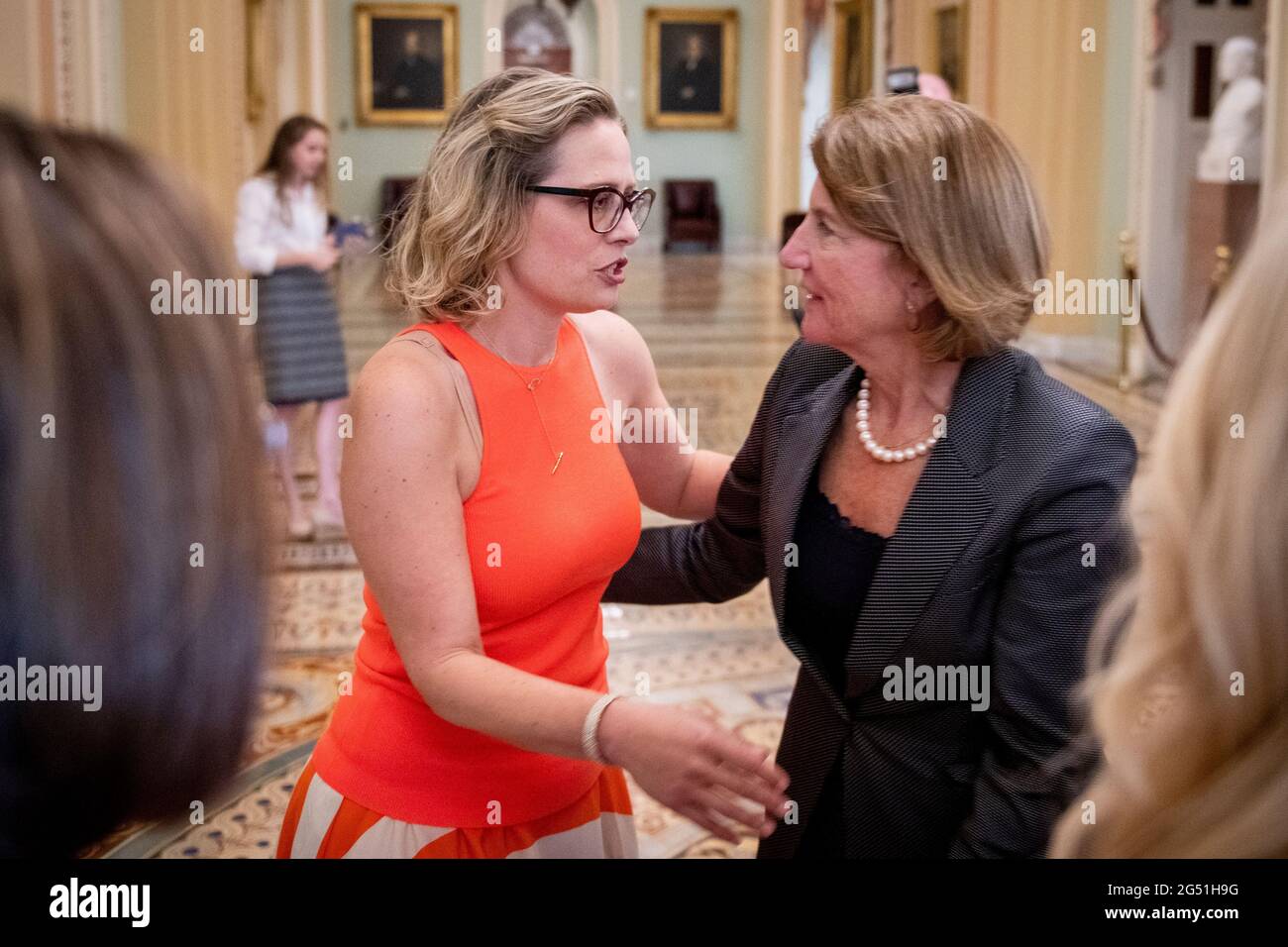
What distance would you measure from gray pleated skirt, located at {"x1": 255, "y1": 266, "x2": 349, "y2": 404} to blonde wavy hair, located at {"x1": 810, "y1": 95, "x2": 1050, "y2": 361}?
185 inches

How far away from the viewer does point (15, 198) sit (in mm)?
877

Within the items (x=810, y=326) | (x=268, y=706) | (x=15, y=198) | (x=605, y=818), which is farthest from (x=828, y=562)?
(x=268, y=706)

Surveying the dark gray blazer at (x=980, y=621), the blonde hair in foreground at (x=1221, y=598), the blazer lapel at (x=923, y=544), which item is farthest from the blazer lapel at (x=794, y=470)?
the blonde hair in foreground at (x=1221, y=598)

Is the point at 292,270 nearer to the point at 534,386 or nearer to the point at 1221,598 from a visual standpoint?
the point at 534,386

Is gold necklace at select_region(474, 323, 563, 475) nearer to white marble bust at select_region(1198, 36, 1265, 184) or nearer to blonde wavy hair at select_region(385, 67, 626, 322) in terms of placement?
blonde wavy hair at select_region(385, 67, 626, 322)

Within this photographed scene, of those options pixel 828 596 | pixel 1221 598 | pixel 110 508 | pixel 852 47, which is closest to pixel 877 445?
pixel 828 596

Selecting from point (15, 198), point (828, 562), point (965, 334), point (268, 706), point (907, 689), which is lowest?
point (268, 706)

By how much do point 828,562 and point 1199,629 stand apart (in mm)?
988

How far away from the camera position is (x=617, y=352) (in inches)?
81.4

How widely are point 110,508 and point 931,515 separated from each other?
3.55 ft

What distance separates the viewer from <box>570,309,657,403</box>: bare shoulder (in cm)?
204
